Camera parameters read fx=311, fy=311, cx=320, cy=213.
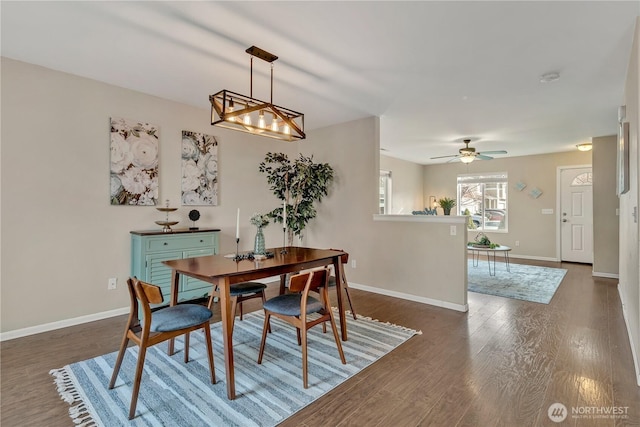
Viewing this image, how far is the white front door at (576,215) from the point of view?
6.60m

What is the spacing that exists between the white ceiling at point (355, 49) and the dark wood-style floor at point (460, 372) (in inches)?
97.9

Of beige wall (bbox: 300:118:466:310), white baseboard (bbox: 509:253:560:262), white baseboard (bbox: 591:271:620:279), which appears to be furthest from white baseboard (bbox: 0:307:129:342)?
white baseboard (bbox: 509:253:560:262)

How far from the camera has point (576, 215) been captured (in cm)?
674

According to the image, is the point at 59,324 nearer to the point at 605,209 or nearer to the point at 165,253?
the point at 165,253

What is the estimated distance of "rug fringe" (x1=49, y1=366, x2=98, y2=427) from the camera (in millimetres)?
1707

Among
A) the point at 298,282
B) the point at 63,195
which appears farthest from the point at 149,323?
the point at 63,195

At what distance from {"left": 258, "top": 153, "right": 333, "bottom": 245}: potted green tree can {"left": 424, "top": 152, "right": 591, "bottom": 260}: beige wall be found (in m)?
5.25

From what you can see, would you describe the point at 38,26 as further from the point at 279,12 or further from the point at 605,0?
the point at 605,0

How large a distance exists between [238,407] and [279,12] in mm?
2527

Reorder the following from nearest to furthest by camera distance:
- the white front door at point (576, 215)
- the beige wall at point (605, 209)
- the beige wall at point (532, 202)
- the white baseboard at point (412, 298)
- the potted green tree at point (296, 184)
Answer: the white baseboard at point (412, 298) → the potted green tree at point (296, 184) → the beige wall at point (605, 209) → the white front door at point (576, 215) → the beige wall at point (532, 202)

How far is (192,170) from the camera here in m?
4.04

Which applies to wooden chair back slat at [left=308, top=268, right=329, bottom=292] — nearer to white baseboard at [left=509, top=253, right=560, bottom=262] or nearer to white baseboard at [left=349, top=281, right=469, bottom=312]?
white baseboard at [left=349, top=281, right=469, bottom=312]

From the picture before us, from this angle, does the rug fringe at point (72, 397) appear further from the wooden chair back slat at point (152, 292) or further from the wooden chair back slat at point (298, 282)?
the wooden chair back slat at point (298, 282)

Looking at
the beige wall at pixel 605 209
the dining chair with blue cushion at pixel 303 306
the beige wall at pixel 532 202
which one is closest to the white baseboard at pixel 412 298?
the dining chair with blue cushion at pixel 303 306
